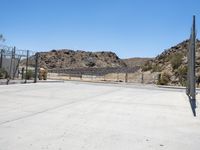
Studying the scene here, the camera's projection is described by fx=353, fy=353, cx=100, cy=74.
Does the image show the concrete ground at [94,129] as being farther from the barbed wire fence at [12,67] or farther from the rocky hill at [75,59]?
the rocky hill at [75,59]

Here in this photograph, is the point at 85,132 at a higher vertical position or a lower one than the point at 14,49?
lower

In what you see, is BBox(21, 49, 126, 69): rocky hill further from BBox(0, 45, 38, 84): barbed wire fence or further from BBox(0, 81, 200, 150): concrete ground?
BBox(0, 81, 200, 150): concrete ground

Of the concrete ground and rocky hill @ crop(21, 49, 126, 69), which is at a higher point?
rocky hill @ crop(21, 49, 126, 69)

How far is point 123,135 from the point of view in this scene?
8328 millimetres

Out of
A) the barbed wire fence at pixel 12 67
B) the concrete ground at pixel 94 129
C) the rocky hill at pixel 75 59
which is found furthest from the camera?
the rocky hill at pixel 75 59

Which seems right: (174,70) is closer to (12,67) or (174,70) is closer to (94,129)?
(12,67)

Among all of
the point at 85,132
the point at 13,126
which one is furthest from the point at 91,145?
the point at 13,126

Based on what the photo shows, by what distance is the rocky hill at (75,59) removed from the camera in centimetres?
12319

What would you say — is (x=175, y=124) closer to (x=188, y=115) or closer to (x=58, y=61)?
(x=188, y=115)

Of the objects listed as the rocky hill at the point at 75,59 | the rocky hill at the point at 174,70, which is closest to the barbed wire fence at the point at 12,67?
the rocky hill at the point at 174,70

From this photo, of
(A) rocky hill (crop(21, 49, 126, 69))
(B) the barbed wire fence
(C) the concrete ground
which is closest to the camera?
(C) the concrete ground

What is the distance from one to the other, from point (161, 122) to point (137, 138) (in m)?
2.68

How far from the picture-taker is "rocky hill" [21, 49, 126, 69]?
12319cm

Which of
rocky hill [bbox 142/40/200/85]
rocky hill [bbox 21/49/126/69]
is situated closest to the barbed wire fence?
rocky hill [bbox 142/40/200/85]
